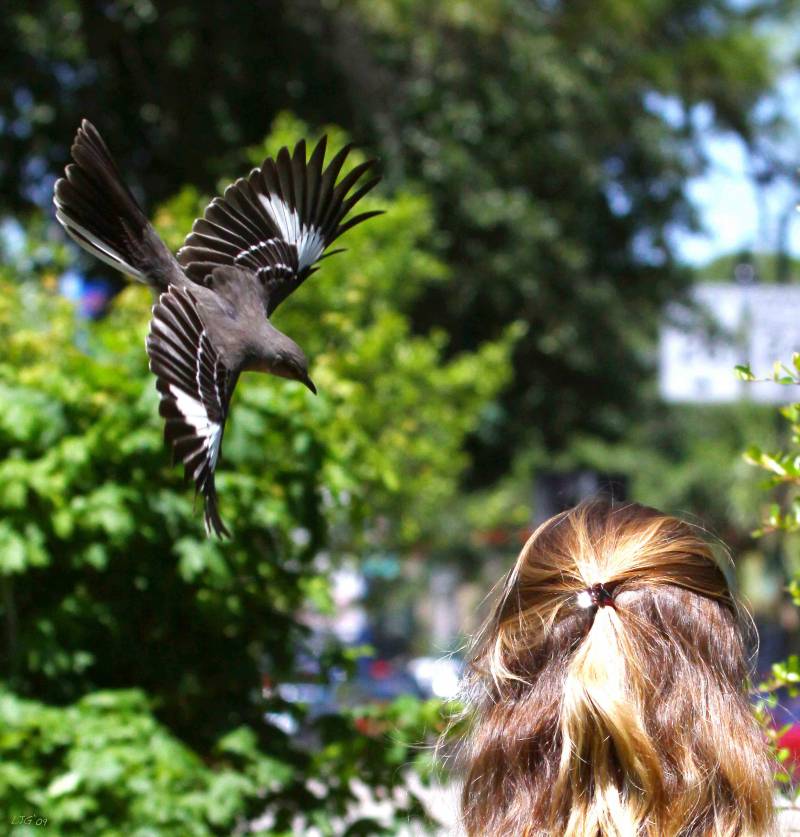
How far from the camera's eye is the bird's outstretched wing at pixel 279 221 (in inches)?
92.5

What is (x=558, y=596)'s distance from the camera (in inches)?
64.1

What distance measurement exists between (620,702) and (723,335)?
43.1 ft

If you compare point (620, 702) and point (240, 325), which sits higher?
point (240, 325)

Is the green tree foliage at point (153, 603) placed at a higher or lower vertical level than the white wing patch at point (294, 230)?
lower

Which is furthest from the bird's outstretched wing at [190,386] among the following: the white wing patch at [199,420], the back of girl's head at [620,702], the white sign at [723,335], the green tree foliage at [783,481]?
the white sign at [723,335]

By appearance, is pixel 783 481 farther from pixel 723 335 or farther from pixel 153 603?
pixel 723 335

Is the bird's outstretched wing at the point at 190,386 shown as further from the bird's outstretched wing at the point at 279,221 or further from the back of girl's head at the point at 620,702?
the back of girl's head at the point at 620,702

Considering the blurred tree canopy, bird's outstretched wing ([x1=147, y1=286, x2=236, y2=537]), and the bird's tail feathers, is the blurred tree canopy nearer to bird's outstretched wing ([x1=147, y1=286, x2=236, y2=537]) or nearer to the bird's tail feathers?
the bird's tail feathers

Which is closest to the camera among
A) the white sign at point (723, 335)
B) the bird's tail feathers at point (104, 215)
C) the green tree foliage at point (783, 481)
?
the bird's tail feathers at point (104, 215)

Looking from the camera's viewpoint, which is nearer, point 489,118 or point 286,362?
point 286,362

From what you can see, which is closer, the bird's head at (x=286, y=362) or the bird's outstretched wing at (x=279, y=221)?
the bird's head at (x=286, y=362)

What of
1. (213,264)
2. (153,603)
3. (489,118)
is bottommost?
(153,603)

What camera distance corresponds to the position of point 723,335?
1409 centimetres

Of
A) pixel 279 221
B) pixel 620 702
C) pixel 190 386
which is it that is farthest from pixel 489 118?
pixel 620 702
